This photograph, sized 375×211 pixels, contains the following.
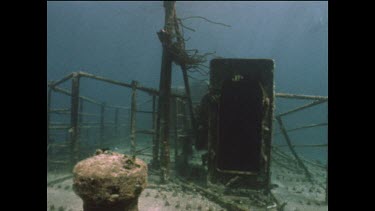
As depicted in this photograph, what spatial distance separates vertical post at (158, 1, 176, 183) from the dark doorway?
1.63 meters

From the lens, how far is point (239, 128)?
882 centimetres

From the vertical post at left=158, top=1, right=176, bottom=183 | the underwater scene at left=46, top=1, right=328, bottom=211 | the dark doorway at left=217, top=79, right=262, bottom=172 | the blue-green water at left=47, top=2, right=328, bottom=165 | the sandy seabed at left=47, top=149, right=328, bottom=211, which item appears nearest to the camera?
the underwater scene at left=46, top=1, right=328, bottom=211

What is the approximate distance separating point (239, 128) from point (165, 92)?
255 centimetres

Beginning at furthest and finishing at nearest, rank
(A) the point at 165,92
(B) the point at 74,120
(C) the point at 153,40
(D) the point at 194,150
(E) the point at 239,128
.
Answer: (C) the point at 153,40 → (D) the point at 194,150 → (B) the point at 74,120 → (A) the point at 165,92 → (E) the point at 239,128

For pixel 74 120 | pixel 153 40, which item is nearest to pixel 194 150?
pixel 74 120

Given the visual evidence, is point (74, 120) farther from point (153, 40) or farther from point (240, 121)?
point (153, 40)

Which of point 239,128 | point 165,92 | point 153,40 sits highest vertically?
point 153,40

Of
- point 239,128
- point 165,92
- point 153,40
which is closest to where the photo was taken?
point 239,128

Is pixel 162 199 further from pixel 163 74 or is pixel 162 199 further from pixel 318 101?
pixel 318 101

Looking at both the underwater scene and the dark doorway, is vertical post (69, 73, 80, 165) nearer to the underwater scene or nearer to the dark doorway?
the underwater scene

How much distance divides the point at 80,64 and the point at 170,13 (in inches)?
5500

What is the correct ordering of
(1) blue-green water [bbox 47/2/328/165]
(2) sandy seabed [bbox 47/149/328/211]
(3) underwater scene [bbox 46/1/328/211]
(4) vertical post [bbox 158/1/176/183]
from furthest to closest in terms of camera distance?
(1) blue-green water [bbox 47/2/328/165] → (4) vertical post [bbox 158/1/176/183] → (2) sandy seabed [bbox 47/149/328/211] → (3) underwater scene [bbox 46/1/328/211]

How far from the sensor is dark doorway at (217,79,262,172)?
8.70 meters

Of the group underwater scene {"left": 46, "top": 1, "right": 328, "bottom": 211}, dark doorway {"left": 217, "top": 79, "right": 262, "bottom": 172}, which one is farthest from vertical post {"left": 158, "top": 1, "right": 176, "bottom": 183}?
dark doorway {"left": 217, "top": 79, "right": 262, "bottom": 172}
